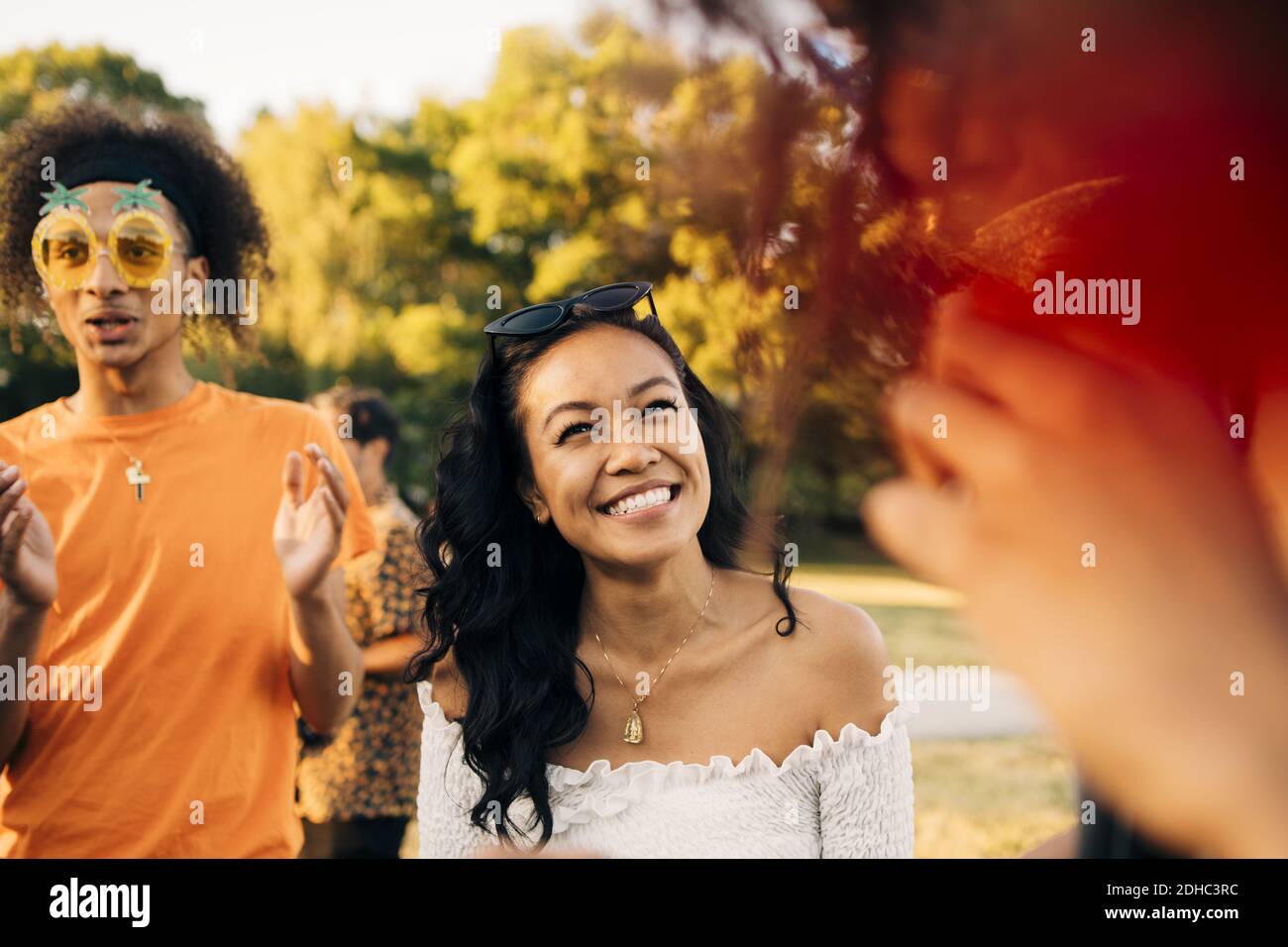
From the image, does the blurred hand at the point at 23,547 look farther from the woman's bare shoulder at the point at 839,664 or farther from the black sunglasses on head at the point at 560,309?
the woman's bare shoulder at the point at 839,664

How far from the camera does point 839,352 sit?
0.51 meters

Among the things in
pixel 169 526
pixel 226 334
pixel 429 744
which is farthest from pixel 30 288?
pixel 429 744

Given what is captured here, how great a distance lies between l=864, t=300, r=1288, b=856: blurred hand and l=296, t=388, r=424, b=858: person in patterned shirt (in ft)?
9.27

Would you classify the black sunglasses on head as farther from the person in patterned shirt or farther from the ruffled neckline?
the person in patterned shirt

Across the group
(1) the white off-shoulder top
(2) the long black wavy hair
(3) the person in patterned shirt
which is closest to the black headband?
(2) the long black wavy hair

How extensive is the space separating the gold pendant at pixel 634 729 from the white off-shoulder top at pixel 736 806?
5 cm

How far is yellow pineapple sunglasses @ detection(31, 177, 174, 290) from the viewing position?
2002mm

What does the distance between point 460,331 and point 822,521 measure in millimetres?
9182

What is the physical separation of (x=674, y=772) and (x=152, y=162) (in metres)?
1.61

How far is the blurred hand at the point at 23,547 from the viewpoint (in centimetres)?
164

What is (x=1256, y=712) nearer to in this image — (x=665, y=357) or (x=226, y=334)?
(x=665, y=357)

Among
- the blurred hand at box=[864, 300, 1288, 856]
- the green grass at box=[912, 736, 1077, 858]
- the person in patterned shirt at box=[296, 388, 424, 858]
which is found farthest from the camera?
the green grass at box=[912, 736, 1077, 858]

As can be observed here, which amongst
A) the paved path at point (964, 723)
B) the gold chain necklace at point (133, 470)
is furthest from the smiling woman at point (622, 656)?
the paved path at point (964, 723)

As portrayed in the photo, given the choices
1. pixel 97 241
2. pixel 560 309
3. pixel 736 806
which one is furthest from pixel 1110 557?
pixel 97 241
